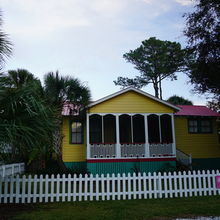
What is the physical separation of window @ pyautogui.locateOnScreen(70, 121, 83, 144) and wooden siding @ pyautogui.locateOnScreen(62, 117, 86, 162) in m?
0.29

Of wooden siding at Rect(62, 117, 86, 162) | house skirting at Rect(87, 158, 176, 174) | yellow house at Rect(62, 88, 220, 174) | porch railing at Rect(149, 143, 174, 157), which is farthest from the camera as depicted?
wooden siding at Rect(62, 117, 86, 162)

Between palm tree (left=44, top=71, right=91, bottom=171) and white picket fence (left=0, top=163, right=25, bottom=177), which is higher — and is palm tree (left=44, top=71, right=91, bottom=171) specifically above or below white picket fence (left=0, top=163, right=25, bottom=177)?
above

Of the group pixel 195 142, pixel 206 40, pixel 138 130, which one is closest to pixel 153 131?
pixel 138 130

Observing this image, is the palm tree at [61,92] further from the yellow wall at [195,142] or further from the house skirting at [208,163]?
the house skirting at [208,163]

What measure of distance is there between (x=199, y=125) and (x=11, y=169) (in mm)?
14008

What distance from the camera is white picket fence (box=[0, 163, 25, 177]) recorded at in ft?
36.2

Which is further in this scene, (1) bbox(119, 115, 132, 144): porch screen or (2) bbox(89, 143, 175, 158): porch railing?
(1) bbox(119, 115, 132, 144): porch screen

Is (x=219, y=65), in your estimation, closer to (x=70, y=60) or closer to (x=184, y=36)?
(x=184, y=36)

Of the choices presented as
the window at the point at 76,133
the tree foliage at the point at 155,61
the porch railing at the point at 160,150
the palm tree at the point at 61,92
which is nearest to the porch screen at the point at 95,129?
the window at the point at 76,133

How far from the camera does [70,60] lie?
14.2m

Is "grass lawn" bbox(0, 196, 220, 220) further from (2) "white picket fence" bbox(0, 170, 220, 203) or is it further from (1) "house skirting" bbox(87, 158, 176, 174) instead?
(1) "house skirting" bbox(87, 158, 176, 174)

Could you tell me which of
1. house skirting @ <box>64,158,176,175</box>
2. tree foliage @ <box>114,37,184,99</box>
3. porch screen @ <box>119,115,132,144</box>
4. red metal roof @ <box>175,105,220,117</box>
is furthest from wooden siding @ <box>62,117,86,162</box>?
tree foliage @ <box>114,37,184,99</box>

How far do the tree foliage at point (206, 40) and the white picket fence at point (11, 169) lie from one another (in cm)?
1270

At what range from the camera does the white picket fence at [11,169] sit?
11.0 m
